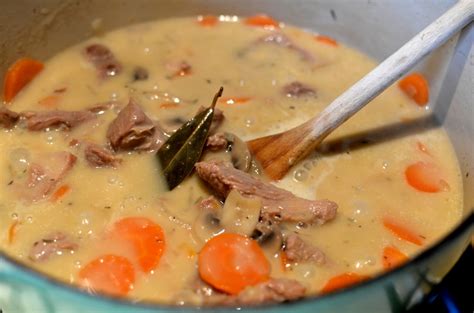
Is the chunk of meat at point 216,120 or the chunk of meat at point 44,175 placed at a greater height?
the chunk of meat at point 216,120

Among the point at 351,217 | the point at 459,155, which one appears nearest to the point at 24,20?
the point at 351,217

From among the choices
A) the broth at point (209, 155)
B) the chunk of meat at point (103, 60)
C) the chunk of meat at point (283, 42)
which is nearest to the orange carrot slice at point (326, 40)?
the broth at point (209, 155)

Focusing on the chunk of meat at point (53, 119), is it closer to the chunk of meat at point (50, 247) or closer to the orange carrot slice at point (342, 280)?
the chunk of meat at point (50, 247)

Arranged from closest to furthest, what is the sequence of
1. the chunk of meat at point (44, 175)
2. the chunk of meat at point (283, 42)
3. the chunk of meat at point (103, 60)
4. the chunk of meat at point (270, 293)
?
1. the chunk of meat at point (270, 293)
2. the chunk of meat at point (44, 175)
3. the chunk of meat at point (103, 60)
4. the chunk of meat at point (283, 42)

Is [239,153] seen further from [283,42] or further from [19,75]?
[19,75]

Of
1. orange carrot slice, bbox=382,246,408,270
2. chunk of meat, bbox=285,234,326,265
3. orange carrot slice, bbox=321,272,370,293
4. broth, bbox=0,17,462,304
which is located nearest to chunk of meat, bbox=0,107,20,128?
broth, bbox=0,17,462,304

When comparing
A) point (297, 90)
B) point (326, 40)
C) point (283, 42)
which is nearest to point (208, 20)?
point (283, 42)
